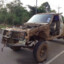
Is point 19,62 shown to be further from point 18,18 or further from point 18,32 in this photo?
point 18,18

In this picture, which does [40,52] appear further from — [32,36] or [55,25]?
[55,25]

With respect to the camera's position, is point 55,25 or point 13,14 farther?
point 13,14

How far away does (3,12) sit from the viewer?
29.3m

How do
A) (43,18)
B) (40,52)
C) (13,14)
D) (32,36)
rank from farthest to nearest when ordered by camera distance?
(13,14) → (43,18) → (32,36) → (40,52)

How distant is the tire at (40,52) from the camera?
5.64 meters

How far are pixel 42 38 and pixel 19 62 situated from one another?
6.00 feet

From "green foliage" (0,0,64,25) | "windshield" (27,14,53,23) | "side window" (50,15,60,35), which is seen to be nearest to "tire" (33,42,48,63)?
"windshield" (27,14,53,23)

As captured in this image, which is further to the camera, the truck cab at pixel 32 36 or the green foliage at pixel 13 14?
the green foliage at pixel 13 14

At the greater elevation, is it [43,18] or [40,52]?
[43,18]

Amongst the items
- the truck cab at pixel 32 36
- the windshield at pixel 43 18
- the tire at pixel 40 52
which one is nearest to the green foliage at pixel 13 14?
the windshield at pixel 43 18

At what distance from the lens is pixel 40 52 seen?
590cm

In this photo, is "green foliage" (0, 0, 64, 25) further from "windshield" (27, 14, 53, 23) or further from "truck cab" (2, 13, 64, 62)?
"truck cab" (2, 13, 64, 62)

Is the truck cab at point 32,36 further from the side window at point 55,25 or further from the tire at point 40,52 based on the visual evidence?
the side window at point 55,25

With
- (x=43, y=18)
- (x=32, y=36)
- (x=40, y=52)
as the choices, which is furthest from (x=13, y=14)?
(x=40, y=52)
